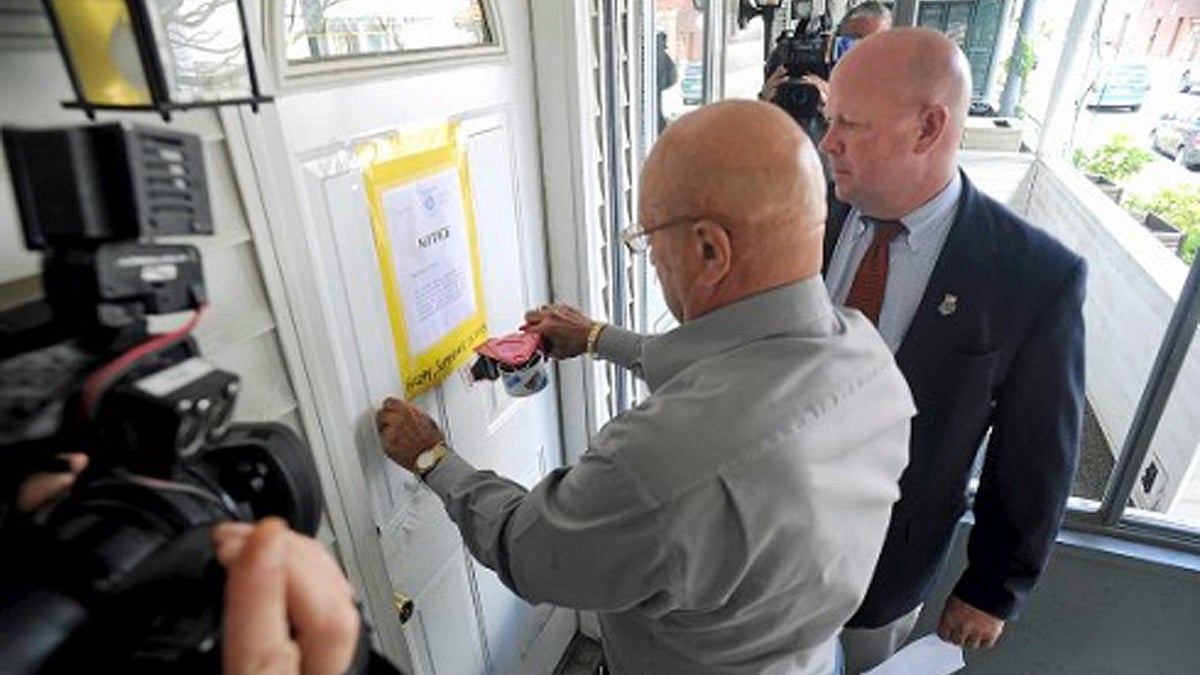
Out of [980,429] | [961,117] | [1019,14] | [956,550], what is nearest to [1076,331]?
[980,429]

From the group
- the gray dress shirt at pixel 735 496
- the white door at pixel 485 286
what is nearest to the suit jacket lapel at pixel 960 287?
the gray dress shirt at pixel 735 496

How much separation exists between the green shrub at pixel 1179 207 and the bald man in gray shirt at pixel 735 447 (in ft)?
5.16

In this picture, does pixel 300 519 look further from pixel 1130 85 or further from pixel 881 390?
pixel 1130 85

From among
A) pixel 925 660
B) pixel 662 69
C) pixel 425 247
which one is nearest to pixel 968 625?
pixel 925 660

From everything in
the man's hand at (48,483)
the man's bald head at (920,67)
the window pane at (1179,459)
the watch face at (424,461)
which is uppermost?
the man's bald head at (920,67)

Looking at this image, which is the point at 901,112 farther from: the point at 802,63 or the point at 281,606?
the point at 281,606

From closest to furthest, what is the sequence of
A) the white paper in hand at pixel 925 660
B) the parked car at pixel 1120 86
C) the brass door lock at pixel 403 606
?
the brass door lock at pixel 403 606 < the white paper in hand at pixel 925 660 < the parked car at pixel 1120 86

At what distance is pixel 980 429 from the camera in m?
1.24

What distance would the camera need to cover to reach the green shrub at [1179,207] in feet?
Result: 6.51

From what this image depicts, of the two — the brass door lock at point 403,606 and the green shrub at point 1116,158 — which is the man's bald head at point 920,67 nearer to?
the brass door lock at point 403,606

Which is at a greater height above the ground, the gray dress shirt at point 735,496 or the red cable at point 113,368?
the red cable at point 113,368

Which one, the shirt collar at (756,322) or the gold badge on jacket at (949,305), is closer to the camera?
the shirt collar at (756,322)

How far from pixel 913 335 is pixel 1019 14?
501cm

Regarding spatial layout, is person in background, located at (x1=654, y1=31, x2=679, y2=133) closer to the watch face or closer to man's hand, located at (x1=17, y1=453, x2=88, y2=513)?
the watch face
